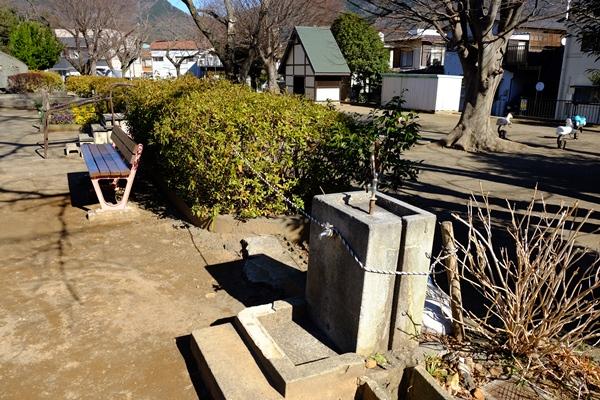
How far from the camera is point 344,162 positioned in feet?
17.5

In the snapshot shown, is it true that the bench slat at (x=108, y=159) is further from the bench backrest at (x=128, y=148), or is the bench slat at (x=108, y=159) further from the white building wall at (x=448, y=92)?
the white building wall at (x=448, y=92)

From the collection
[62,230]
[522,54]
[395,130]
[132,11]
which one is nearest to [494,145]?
[395,130]

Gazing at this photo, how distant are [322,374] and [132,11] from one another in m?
49.8

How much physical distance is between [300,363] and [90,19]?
41.1 meters

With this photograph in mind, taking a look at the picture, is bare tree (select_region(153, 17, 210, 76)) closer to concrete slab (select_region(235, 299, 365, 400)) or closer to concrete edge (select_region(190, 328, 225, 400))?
concrete edge (select_region(190, 328, 225, 400))

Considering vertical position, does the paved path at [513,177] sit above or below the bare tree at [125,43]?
below

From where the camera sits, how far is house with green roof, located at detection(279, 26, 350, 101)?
31188 mm

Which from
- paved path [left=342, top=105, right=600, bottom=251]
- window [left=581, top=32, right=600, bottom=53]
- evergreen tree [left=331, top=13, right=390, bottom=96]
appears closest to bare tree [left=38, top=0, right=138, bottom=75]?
evergreen tree [left=331, top=13, right=390, bottom=96]

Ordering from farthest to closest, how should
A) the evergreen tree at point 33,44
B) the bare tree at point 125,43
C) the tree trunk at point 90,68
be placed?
the bare tree at point 125,43 < the tree trunk at point 90,68 < the evergreen tree at point 33,44

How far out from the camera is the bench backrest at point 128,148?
587 cm

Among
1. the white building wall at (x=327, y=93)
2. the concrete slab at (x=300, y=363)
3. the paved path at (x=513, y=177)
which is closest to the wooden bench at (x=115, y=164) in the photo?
the concrete slab at (x=300, y=363)

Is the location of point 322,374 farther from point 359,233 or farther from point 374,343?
point 359,233

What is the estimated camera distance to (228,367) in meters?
2.88

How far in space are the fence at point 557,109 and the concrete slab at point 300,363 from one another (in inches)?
931
